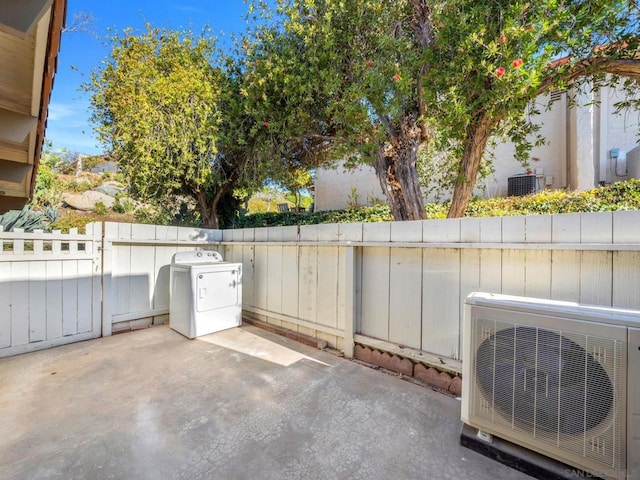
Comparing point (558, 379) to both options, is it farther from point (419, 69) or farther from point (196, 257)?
point (196, 257)

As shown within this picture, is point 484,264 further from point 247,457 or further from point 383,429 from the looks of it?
point 247,457

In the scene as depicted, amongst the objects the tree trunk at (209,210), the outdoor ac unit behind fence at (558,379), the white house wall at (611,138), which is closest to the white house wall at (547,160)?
the white house wall at (611,138)

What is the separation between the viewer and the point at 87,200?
1137 cm

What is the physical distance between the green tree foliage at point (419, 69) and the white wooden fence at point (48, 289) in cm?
322

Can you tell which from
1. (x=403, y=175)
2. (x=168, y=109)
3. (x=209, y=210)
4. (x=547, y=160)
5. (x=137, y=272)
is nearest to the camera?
(x=137, y=272)

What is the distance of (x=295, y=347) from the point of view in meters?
3.08

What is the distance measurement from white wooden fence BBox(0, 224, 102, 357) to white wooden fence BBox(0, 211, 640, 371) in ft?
0.04

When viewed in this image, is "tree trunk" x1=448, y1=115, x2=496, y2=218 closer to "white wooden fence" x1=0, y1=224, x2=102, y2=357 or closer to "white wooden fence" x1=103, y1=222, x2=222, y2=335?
"white wooden fence" x1=103, y1=222, x2=222, y2=335

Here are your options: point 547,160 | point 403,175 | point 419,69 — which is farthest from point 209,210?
point 547,160

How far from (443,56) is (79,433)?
4.39 meters

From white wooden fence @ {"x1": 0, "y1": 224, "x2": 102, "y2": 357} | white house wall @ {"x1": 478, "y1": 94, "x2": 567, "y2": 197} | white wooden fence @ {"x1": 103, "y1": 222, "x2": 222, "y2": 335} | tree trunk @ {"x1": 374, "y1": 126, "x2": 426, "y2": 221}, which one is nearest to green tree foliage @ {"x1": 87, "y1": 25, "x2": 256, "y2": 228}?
white wooden fence @ {"x1": 103, "y1": 222, "x2": 222, "y2": 335}

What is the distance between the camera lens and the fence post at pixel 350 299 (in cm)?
271

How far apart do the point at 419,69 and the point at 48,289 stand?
4.96 m

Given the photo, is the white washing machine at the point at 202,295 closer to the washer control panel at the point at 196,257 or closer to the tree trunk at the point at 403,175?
the washer control panel at the point at 196,257
